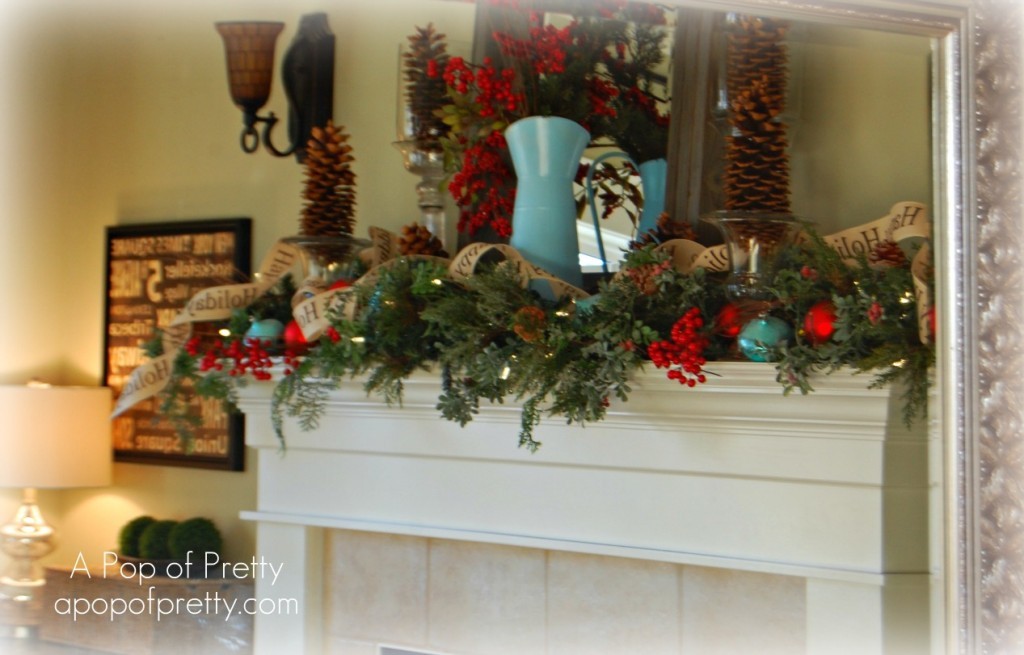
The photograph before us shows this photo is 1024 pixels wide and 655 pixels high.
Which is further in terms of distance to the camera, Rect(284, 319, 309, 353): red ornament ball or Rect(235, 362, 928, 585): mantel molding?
Rect(284, 319, 309, 353): red ornament ball

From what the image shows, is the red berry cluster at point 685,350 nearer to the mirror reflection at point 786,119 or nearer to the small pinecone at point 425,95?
the mirror reflection at point 786,119

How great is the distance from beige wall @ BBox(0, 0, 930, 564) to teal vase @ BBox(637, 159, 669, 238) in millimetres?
126

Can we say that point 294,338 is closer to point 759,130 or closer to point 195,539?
point 195,539

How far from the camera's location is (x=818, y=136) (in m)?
0.84

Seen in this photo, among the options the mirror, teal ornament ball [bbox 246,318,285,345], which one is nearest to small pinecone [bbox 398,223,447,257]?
teal ornament ball [bbox 246,318,285,345]

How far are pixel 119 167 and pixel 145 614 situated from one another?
36 centimetres

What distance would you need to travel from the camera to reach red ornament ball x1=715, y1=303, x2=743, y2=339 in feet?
2.61

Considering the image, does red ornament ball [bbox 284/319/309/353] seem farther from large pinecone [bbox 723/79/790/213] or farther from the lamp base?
large pinecone [bbox 723/79/790/213]

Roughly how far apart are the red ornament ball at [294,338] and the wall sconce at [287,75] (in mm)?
159

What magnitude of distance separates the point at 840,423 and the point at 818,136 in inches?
9.2

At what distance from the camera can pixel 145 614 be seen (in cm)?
84

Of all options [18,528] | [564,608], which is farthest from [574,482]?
[18,528]

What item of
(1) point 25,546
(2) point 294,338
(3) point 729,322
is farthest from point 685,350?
(1) point 25,546

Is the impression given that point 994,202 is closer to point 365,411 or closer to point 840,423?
point 840,423
